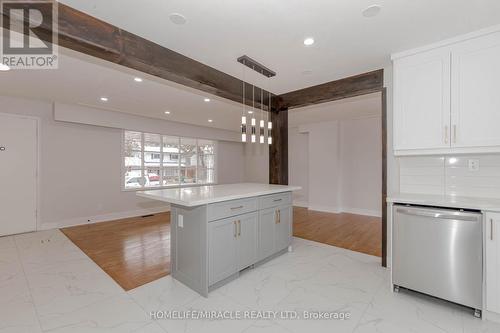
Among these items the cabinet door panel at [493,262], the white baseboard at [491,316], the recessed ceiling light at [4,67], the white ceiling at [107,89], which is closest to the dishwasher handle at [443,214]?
the cabinet door panel at [493,262]

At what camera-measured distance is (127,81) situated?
11.5 ft

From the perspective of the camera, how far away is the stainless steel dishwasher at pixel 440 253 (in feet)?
6.46

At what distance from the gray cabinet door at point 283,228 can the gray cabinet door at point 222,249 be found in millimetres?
818

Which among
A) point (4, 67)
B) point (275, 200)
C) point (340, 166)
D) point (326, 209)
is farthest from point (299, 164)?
point (4, 67)

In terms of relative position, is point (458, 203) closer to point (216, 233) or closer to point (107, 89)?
point (216, 233)

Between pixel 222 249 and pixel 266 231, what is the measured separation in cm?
76

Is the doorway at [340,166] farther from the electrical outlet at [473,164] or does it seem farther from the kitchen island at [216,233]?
the electrical outlet at [473,164]

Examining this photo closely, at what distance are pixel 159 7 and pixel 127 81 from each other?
1974 millimetres

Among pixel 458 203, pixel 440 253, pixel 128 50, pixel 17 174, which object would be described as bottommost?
pixel 440 253

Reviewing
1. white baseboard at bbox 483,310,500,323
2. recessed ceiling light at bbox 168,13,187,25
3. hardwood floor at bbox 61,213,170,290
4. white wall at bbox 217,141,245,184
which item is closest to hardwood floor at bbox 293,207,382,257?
white baseboard at bbox 483,310,500,323

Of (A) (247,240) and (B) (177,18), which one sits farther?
(A) (247,240)

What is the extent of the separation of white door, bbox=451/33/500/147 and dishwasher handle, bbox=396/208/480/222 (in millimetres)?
739

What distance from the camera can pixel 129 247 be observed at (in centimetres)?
372

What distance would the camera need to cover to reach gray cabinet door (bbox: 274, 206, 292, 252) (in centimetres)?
323
